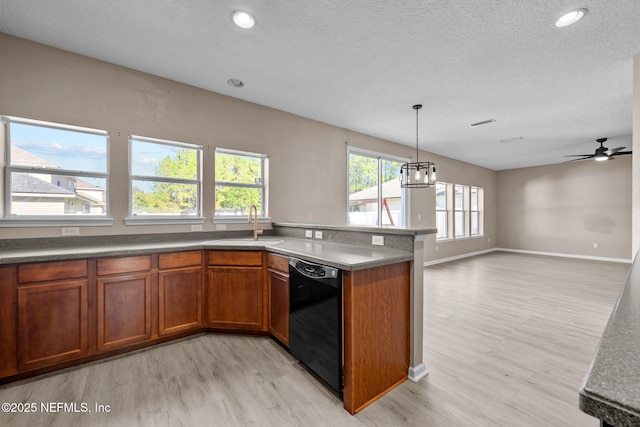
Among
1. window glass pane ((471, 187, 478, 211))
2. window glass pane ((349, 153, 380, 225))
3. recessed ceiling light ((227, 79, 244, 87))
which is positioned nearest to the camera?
recessed ceiling light ((227, 79, 244, 87))

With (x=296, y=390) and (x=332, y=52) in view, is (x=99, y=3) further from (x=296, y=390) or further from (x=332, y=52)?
(x=296, y=390)

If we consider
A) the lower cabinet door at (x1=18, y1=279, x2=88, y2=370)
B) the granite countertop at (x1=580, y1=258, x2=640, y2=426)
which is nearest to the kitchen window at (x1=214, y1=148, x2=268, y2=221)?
the lower cabinet door at (x1=18, y1=279, x2=88, y2=370)

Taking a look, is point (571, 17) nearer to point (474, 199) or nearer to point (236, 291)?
point (236, 291)

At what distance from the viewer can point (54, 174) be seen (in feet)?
8.61

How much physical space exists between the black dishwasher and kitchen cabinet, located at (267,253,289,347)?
0.10 meters

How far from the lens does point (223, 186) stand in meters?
3.62

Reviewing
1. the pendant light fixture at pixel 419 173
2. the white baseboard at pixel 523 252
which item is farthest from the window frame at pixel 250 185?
the white baseboard at pixel 523 252

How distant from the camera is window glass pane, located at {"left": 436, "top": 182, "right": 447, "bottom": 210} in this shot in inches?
276

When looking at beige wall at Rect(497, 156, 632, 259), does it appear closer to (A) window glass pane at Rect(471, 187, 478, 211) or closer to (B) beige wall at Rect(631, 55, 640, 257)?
(A) window glass pane at Rect(471, 187, 478, 211)

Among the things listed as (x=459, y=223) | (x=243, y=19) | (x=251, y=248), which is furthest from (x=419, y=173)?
(x=459, y=223)

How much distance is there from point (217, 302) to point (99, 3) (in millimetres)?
2710

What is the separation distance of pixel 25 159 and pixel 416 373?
3925mm

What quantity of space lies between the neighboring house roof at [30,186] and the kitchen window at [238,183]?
1.53 meters

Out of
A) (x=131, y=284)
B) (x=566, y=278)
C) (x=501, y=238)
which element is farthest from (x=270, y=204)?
(x=501, y=238)
